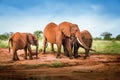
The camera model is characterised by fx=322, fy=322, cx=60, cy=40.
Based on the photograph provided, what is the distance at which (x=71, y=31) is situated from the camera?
302 inches

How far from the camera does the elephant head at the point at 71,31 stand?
7629mm

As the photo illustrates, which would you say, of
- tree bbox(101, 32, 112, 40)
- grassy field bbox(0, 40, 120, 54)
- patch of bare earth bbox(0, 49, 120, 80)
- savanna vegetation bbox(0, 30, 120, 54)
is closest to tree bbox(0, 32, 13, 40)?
patch of bare earth bbox(0, 49, 120, 80)

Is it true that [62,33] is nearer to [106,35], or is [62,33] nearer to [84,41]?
[84,41]

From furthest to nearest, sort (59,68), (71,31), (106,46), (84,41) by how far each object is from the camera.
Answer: (106,46)
(84,41)
(71,31)
(59,68)

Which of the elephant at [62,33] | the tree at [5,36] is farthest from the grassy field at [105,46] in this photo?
the tree at [5,36]

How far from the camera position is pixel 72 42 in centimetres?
784

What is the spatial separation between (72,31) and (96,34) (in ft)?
2.50

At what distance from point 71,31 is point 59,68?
1207 mm

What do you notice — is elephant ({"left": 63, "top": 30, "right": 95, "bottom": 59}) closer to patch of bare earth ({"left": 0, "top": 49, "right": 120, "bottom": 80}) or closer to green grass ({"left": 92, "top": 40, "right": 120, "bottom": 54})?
patch of bare earth ({"left": 0, "top": 49, "right": 120, "bottom": 80})

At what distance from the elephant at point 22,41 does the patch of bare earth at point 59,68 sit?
0.23m

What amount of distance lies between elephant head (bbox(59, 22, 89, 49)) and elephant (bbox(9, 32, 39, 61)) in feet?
2.34

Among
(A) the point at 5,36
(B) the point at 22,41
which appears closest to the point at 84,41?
(B) the point at 22,41

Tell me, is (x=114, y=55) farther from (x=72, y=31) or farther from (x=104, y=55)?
(x=72, y=31)

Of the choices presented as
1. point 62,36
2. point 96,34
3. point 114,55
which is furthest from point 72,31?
point 114,55
